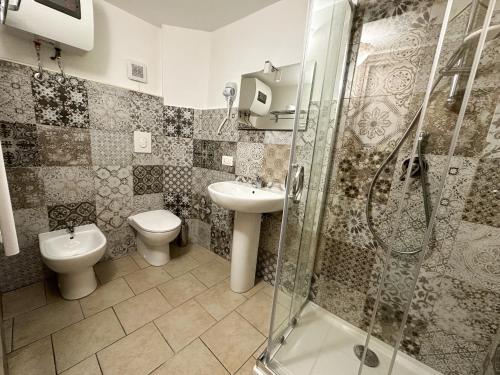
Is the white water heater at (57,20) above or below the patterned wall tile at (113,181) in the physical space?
above

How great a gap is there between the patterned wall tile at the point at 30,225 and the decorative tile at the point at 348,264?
2044mm

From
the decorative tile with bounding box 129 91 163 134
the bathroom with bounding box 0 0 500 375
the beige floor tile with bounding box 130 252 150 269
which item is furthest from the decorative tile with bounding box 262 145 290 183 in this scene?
the beige floor tile with bounding box 130 252 150 269

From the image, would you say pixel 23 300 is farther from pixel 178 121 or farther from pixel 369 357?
pixel 369 357

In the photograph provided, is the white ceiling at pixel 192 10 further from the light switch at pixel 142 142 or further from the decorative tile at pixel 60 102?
the light switch at pixel 142 142

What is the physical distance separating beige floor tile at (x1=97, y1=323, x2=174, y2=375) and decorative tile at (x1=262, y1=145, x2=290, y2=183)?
4.07 feet

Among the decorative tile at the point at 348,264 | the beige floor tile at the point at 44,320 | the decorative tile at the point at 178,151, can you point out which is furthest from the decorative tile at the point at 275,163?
the beige floor tile at the point at 44,320

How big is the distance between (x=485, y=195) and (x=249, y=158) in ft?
4.46

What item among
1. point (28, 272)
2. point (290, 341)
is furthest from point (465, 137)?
point (28, 272)

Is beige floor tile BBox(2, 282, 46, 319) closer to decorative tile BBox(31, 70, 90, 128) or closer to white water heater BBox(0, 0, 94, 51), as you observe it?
decorative tile BBox(31, 70, 90, 128)

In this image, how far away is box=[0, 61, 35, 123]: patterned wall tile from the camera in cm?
130

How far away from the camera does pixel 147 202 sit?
206cm

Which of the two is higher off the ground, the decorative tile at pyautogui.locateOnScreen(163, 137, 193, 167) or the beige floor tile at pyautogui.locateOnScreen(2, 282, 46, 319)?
the decorative tile at pyautogui.locateOnScreen(163, 137, 193, 167)

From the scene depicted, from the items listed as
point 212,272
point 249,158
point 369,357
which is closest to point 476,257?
point 369,357

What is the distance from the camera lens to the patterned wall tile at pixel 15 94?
1300mm
